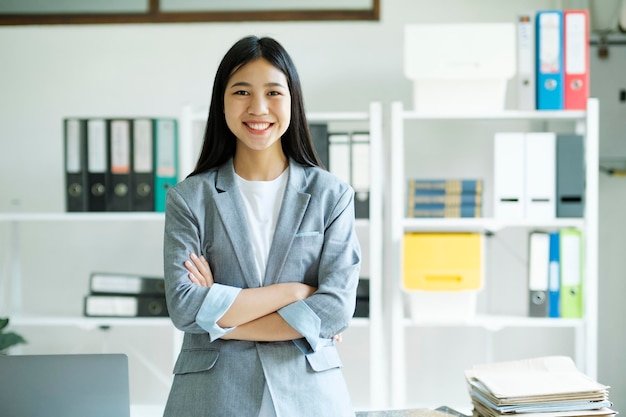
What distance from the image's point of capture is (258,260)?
1.52 meters

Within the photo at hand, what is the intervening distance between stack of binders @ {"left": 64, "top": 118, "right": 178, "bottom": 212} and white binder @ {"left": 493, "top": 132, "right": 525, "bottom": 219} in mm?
1188

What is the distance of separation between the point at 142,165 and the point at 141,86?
0.52 metres

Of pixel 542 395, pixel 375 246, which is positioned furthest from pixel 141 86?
pixel 542 395

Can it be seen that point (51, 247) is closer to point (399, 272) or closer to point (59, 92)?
point (59, 92)

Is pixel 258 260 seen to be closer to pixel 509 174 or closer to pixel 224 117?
pixel 224 117

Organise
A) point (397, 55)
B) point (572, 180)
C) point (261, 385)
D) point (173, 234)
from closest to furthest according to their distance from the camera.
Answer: point (261, 385), point (173, 234), point (572, 180), point (397, 55)

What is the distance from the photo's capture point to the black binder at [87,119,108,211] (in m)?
2.76

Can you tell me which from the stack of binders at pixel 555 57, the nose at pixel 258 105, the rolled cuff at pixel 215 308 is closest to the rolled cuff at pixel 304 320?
the rolled cuff at pixel 215 308

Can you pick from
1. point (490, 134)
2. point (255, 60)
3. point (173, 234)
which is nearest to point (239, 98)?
point (255, 60)

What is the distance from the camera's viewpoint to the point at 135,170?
2766mm

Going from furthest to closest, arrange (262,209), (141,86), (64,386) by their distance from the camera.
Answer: (141,86), (262,209), (64,386)

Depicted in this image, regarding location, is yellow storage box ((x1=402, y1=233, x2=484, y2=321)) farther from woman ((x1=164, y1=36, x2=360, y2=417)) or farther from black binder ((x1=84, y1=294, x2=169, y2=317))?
woman ((x1=164, y1=36, x2=360, y2=417))

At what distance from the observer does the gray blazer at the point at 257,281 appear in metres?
1.42

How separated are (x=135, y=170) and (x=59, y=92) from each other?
661mm
